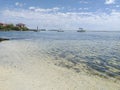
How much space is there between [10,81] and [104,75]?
9.50m

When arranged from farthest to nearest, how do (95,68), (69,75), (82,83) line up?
(95,68) → (69,75) → (82,83)

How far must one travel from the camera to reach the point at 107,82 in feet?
59.0

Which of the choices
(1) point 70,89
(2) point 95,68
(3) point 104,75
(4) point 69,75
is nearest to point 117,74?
(3) point 104,75

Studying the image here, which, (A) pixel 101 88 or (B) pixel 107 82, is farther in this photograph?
(B) pixel 107 82

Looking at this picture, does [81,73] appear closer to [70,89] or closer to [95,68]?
[95,68]

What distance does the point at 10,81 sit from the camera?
1653 cm

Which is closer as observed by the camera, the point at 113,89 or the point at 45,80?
the point at 113,89

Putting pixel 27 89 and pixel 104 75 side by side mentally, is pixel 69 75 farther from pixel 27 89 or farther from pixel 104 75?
pixel 27 89

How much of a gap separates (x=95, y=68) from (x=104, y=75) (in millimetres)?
3421

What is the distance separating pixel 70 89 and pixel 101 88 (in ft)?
8.25

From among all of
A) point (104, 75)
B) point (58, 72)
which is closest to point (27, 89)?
point (58, 72)

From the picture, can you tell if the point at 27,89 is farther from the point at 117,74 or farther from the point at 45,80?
the point at 117,74

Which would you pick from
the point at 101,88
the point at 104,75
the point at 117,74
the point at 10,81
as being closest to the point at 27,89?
the point at 10,81

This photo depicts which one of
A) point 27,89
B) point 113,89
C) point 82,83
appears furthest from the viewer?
point 82,83
